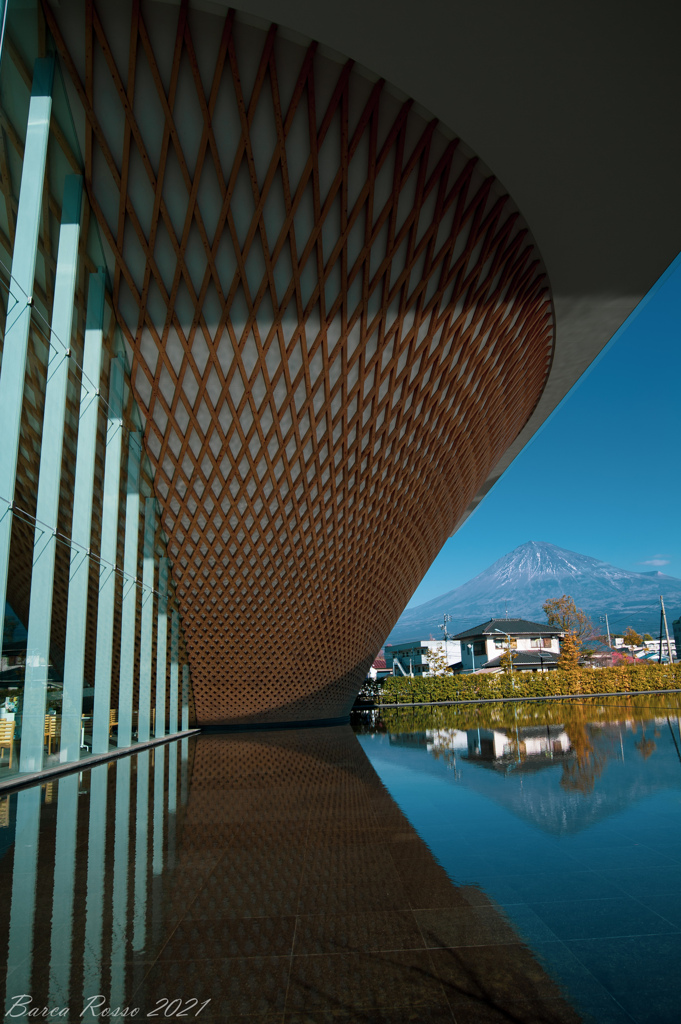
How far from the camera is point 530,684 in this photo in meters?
38.2

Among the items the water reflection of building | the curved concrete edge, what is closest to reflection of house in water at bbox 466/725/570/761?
the water reflection of building

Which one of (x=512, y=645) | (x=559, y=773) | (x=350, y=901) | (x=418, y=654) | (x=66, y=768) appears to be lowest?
(x=559, y=773)

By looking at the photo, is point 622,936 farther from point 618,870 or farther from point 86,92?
point 86,92

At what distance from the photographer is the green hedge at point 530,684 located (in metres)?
35.8

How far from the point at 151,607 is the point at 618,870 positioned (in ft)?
42.2

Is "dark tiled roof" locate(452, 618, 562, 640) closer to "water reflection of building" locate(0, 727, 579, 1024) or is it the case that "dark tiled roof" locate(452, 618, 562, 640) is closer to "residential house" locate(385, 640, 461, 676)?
"residential house" locate(385, 640, 461, 676)

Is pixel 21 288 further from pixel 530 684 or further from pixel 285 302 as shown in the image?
pixel 530 684

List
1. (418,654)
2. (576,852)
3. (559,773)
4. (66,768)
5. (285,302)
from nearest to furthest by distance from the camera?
1. (576,852)
2. (559,773)
3. (66,768)
4. (285,302)
5. (418,654)

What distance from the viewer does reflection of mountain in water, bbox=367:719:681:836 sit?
6039 mm

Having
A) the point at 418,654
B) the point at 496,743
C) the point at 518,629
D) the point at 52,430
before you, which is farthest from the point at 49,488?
the point at 418,654

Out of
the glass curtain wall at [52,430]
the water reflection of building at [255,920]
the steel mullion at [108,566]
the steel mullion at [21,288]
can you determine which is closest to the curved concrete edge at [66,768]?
the glass curtain wall at [52,430]

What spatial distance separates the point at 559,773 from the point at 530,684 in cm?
3180

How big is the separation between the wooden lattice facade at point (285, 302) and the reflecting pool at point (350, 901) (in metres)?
7.13

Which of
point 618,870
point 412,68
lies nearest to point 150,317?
point 412,68
